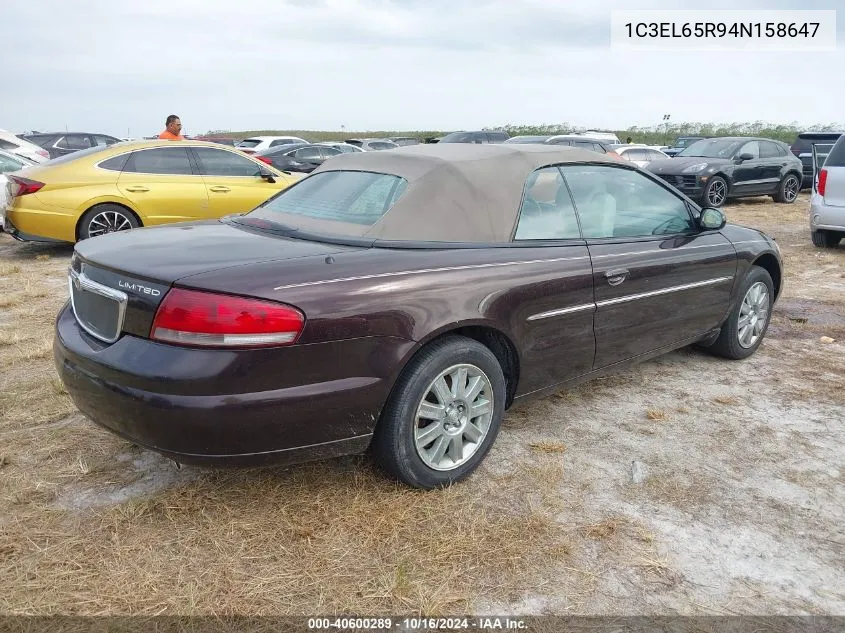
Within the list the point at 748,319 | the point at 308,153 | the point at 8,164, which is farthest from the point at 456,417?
the point at 308,153

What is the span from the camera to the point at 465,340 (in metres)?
3.06

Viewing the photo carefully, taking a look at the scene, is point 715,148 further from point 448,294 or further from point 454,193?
point 448,294

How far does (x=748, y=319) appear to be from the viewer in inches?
192

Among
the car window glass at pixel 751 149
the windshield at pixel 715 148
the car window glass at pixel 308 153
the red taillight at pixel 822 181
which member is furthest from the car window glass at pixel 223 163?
the car window glass at pixel 751 149

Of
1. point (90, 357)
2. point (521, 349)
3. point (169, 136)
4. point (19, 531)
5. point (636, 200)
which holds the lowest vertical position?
point (19, 531)

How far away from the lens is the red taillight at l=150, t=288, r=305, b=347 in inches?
97.9

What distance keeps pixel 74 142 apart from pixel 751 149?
17204 mm

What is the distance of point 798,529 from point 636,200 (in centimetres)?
196

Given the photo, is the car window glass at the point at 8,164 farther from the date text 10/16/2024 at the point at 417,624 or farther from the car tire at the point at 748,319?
the date text 10/16/2024 at the point at 417,624

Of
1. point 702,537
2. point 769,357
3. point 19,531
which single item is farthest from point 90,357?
point 769,357

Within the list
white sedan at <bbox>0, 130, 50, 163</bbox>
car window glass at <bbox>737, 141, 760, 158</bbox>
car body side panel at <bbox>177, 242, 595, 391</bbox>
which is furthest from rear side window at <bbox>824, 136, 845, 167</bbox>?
white sedan at <bbox>0, 130, 50, 163</bbox>

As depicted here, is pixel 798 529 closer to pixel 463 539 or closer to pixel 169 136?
pixel 463 539

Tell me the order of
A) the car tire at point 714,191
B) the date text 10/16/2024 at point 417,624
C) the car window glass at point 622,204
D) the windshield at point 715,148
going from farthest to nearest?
the windshield at point 715,148
the car tire at point 714,191
the car window glass at point 622,204
the date text 10/16/2024 at point 417,624

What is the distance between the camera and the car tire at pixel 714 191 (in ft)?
46.9
